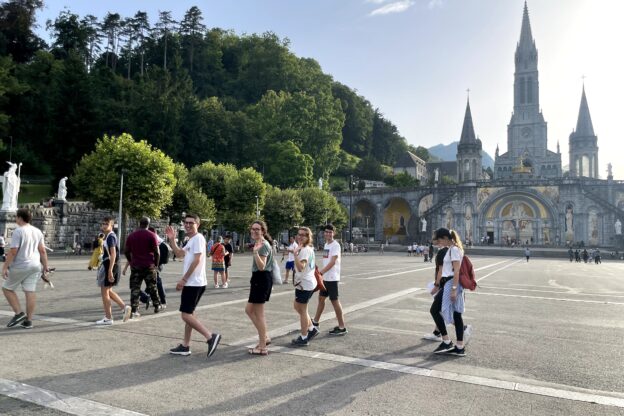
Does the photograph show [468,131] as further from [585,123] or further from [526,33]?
[526,33]

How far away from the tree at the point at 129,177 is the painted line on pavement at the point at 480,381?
3089 cm

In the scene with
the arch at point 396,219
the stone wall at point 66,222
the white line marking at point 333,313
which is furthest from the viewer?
the arch at point 396,219

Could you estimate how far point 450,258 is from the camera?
741 cm

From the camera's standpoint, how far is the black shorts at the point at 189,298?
6.68 m

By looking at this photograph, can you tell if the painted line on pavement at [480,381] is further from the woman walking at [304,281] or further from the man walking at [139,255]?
the man walking at [139,255]

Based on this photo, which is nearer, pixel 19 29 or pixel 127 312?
pixel 127 312

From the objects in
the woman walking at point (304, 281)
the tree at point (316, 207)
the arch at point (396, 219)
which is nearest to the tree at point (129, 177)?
the tree at point (316, 207)

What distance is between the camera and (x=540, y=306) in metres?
12.5

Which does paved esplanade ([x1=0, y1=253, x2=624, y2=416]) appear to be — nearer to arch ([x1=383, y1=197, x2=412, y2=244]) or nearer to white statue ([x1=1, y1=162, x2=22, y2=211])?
white statue ([x1=1, y1=162, x2=22, y2=211])

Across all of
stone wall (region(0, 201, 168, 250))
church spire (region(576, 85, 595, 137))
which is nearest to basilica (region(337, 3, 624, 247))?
church spire (region(576, 85, 595, 137))

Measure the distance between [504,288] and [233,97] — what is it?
73.6 meters

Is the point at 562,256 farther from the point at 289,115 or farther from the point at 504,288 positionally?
the point at 504,288

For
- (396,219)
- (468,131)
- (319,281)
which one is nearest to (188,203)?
(319,281)

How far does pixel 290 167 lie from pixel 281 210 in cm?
1338
